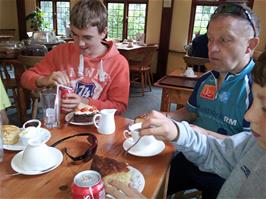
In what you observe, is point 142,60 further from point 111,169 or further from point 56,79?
point 111,169

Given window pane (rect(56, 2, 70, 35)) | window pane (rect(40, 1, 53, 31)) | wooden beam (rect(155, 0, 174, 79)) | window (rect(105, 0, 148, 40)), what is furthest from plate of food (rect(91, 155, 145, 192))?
window pane (rect(40, 1, 53, 31))

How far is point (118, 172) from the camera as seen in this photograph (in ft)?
2.58

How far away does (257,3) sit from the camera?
4.76 metres

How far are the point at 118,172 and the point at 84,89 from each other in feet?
2.86

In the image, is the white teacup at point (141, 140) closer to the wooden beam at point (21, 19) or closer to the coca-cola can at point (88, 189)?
the coca-cola can at point (88, 189)

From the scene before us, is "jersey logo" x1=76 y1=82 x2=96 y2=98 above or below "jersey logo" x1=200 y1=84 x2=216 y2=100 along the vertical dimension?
below

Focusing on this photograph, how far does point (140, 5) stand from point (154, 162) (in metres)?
5.47

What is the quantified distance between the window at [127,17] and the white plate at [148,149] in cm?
516

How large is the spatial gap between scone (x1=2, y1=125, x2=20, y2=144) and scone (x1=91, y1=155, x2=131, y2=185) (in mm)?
352

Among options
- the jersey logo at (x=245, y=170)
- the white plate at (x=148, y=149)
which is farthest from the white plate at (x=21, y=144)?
the jersey logo at (x=245, y=170)

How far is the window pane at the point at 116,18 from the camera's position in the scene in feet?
19.9

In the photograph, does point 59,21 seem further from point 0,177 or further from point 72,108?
point 0,177

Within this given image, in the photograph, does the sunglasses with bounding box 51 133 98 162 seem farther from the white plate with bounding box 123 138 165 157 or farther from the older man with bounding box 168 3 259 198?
the older man with bounding box 168 3 259 198

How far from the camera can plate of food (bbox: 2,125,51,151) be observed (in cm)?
94
